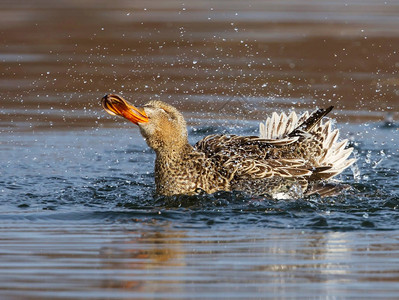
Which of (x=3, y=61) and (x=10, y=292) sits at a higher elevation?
(x=3, y=61)

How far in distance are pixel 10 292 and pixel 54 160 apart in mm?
4867

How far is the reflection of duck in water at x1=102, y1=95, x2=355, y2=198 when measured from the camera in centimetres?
820

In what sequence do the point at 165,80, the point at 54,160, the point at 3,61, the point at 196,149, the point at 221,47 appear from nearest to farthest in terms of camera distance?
the point at 196,149, the point at 54,160, the point at 165,80, the point at 3,61, the point at 221,47

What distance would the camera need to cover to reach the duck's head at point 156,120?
7859mm

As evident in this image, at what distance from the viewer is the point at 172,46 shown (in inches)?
658

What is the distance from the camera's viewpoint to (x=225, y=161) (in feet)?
28.1

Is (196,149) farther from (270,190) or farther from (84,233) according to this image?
(84,233)

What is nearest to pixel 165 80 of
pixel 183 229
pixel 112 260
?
pixel 183 229

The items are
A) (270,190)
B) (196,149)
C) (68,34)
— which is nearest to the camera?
(270,190)

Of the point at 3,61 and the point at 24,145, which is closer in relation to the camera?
the point at 24,145

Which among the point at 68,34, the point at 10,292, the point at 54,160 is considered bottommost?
the point at 10,292

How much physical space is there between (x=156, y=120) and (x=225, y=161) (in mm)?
805

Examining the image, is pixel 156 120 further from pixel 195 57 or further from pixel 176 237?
pixel 195 57

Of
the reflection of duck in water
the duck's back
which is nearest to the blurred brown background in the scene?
the duck's back
